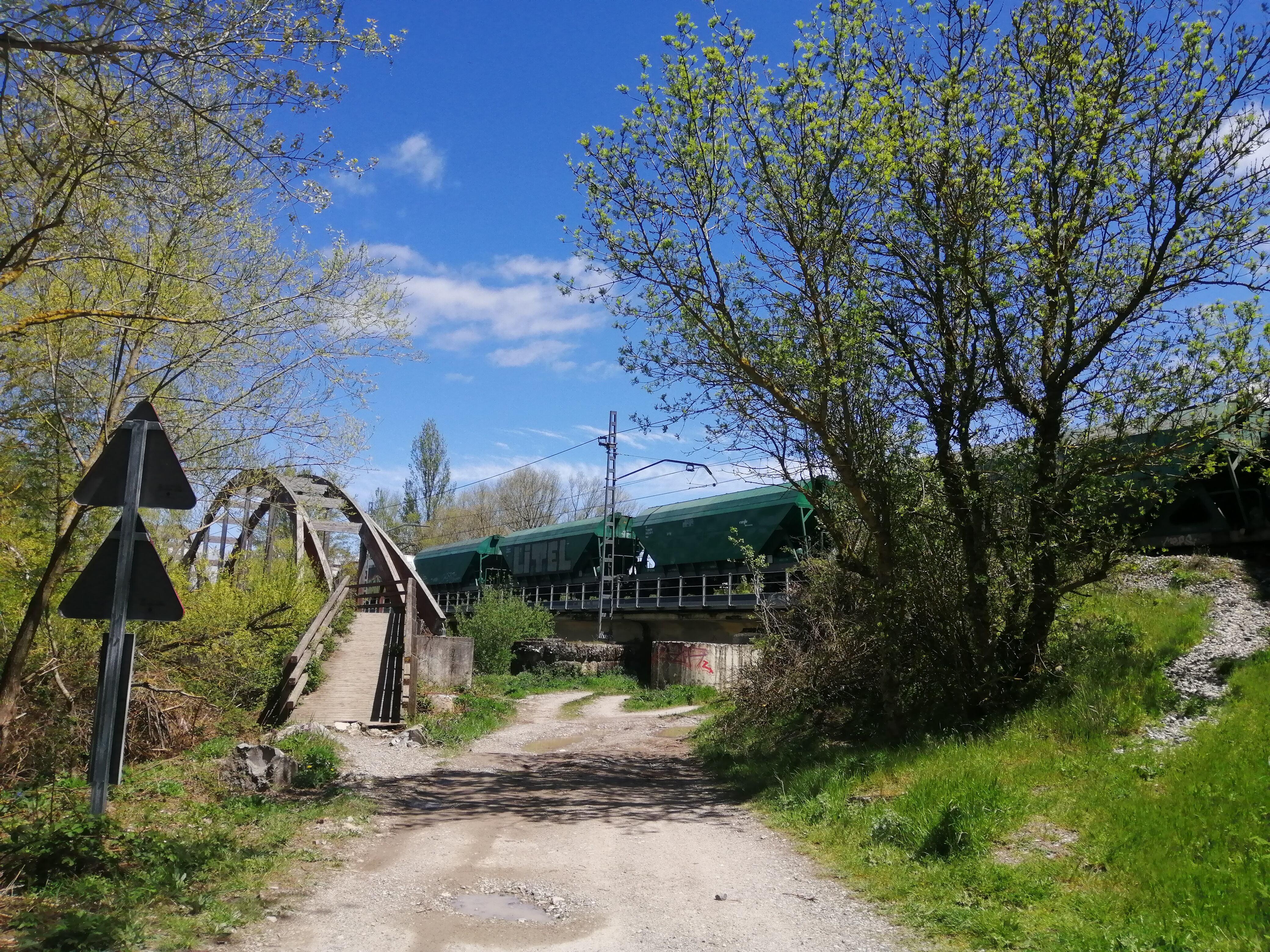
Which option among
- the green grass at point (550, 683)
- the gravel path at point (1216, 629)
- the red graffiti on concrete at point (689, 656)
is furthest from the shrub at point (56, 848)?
the red graffiti on concrete at point (689, 656)

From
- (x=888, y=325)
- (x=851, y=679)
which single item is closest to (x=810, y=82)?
(x=888, y=325)

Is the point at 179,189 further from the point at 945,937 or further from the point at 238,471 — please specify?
the point at 945,937

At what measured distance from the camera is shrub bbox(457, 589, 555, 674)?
27.3 metres

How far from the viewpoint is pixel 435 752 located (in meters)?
12.7

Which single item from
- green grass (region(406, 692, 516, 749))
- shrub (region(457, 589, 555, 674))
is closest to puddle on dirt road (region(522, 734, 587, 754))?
green grass (region(406, 692, 516, 749))

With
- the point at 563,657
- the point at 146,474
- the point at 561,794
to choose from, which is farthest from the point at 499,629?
the point at 146,474

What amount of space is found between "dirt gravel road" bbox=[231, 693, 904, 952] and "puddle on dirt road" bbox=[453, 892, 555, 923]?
1 centimetres

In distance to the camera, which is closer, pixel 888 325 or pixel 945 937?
pixel 945 937

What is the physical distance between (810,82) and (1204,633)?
7.69 metres

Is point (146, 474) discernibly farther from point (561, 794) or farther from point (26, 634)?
point (561, 794)

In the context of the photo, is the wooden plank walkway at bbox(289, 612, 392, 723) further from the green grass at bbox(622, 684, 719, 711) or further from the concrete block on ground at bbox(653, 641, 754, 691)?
the concrete block on ground at bbox(653, 641, 754, 691)

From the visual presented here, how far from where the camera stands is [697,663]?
79.8ft

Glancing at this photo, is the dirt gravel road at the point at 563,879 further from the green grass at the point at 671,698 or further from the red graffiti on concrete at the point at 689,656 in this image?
the red graffiti on concrete at the point at 689,656

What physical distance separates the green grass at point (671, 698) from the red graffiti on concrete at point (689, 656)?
77 centimetres
